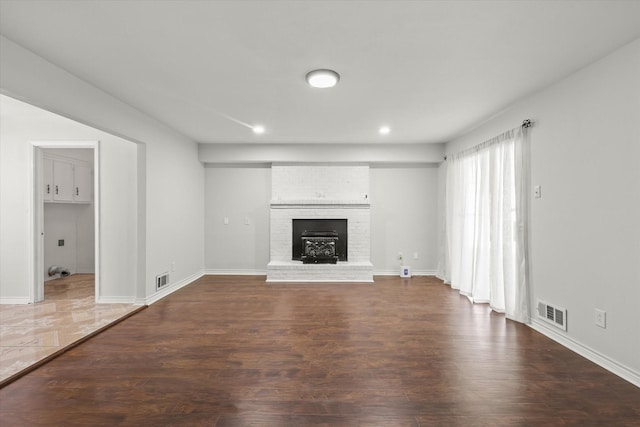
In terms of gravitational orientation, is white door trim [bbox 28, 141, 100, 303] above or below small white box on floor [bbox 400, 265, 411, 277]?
above

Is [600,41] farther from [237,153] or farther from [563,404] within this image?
[237,153]

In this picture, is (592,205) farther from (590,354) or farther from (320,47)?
(320,47)

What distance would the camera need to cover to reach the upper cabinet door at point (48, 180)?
4949 mm

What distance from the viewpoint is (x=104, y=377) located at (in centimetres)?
227

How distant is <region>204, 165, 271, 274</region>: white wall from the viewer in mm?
5984

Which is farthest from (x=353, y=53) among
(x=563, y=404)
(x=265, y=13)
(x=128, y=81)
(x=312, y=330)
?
(x=563, y=404)

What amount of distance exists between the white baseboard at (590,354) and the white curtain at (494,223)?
0.25 metres

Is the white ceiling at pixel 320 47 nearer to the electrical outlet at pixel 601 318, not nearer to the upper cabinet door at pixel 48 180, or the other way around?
the electrical outlet at pixel 601 318

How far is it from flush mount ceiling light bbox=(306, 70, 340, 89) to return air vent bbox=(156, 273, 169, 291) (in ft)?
11.5

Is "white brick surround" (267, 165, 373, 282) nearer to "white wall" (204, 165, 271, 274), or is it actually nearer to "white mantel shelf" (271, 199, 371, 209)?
"white mantel shelf" (271, 199, 371, 209)

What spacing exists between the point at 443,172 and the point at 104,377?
562cm

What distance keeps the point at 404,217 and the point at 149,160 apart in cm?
455

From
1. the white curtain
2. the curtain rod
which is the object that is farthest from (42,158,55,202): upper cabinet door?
the curtain rod

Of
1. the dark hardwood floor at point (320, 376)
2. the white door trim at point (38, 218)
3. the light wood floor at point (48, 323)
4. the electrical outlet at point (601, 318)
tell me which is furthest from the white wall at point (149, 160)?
the electrical outlet at point (601, 318)
